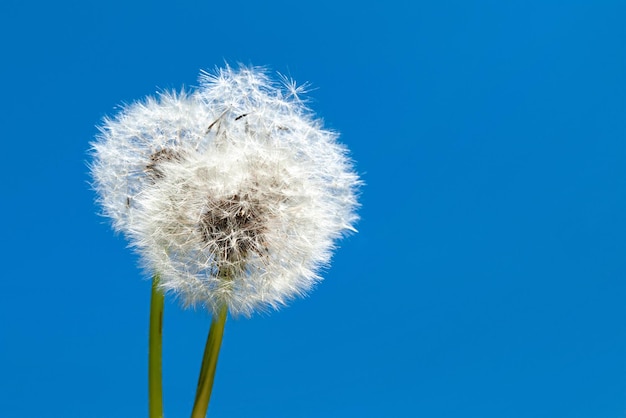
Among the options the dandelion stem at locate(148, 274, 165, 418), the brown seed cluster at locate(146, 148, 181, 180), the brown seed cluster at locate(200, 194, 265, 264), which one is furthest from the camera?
the brown seed cluster at locate(146, 148, 181, 180)

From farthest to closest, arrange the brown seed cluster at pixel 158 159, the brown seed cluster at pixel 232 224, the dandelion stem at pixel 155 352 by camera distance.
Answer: the brown seed cluster at pixel 158 159 < the dandelion stem at pixel 155 352 < the brown seed cluster at pixel 232 224

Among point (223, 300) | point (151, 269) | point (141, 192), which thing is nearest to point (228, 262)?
point (223, 300)

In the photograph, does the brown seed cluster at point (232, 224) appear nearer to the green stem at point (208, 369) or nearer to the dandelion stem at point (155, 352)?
the green stem at point (208, 369)

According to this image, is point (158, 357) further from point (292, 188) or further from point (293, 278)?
point (292, 188)

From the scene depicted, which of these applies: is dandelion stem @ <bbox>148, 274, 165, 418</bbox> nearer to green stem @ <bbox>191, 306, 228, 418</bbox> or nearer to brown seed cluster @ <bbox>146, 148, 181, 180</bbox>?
green stem @ <bbox>191, 306, 228, 418</bbox>

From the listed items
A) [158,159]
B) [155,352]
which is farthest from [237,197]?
[155,352]

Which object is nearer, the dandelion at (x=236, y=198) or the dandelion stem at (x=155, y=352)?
the dandelion at (x=236, y=198)

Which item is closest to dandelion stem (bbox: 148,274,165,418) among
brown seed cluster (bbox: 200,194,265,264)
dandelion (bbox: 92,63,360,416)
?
dandelion (bbox: 92,63,360,416)

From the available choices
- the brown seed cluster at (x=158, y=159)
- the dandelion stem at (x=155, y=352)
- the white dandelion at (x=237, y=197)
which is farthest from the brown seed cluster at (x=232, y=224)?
the brown seed cluster at (x=158, y=159)
